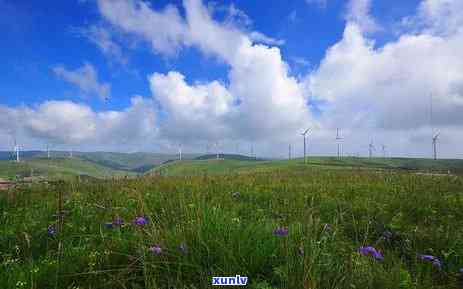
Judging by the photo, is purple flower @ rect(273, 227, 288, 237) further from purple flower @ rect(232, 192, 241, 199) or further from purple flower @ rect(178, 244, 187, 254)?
purple flower @ rect(232, 192, 241, 199)

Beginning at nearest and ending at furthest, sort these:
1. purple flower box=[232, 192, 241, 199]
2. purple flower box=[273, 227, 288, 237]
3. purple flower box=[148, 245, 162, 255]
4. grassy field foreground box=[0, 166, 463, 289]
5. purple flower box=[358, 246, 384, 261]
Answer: grassy field foreground box=[0, 166, 463, 289], purple flower box=[148, 245, 162, 255], purple flower box=[358, 246, 384, 261], purple flower box=[273, 227, 288, 237], purple flower box=[232, 192, 241, 199]

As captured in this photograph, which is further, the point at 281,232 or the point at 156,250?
the point at 281,232

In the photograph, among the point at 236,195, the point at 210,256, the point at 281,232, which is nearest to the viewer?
the point at 210,256

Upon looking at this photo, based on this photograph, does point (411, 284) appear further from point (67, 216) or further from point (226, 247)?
point (67, 216)

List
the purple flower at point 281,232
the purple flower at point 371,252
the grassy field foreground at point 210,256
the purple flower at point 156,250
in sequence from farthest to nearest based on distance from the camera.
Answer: the purple flower at point 281,232
the purple flower at point 371,252
the purple flower at point 156,250
the grassy field foreground at point 210,256

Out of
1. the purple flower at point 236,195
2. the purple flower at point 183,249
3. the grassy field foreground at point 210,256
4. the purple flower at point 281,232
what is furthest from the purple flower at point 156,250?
the purple flower at point 236,195

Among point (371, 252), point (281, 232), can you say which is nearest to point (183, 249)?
point (281, 232)

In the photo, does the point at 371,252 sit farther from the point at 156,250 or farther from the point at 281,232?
the point at 156,250

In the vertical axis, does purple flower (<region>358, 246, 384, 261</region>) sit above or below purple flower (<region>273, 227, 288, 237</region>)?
below

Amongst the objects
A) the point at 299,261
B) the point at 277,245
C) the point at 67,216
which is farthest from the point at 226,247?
the point at 67,216

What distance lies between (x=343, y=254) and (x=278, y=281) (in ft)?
4.21

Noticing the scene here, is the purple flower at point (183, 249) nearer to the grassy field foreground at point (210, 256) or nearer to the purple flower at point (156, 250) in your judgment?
the grassy field foreground at point (210, 256)

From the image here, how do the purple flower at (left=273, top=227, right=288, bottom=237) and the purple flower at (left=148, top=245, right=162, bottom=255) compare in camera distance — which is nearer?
the purple flower at (left=148, top=245, right=162, bottom=255)

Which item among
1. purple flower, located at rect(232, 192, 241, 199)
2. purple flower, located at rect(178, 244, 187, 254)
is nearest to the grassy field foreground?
purple flower, located at rect(178, 244, 187, 254)
